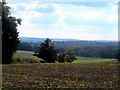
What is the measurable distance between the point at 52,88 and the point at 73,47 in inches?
2825

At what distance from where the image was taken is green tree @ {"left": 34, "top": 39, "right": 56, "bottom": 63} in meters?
59.2

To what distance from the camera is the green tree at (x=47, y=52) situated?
194 feet

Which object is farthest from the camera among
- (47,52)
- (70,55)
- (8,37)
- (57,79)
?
(70,55)

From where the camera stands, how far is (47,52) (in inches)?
2365

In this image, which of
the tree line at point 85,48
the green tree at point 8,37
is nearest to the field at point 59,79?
the green tree at point 8,37

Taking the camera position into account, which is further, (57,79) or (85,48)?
(85,48)

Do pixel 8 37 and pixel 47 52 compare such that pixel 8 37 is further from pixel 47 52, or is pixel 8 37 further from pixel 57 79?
pixel 57 79

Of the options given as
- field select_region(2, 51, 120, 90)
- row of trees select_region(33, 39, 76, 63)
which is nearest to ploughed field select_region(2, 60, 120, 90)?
field select_region(2, 51, 120, 90)

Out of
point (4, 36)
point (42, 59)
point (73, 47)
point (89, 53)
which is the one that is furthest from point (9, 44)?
point (73, 47)

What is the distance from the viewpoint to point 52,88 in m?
13.0

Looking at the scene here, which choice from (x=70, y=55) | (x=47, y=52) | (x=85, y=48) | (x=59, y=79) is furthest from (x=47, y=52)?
(x=59, y=79)

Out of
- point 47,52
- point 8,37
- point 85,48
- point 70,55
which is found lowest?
point 70,55

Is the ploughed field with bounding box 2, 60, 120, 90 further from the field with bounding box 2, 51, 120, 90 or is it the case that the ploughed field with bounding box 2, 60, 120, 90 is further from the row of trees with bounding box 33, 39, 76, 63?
the row of trees with bounding box 33, 39, 76, 63

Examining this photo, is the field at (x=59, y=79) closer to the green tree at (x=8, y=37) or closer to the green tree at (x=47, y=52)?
the green tree at (x=8, y=37)
